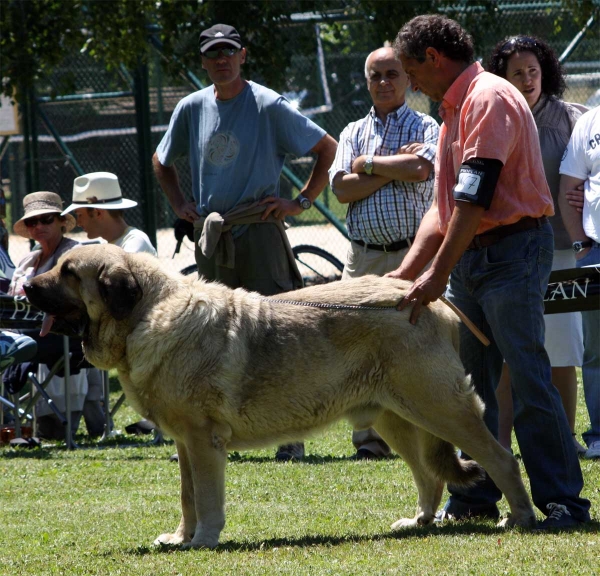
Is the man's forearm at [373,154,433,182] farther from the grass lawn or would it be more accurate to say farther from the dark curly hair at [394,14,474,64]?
the grass lawn

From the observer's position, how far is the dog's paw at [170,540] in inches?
185

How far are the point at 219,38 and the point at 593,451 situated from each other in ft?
12.4

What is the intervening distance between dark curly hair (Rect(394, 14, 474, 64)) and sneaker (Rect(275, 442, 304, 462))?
3240 mm

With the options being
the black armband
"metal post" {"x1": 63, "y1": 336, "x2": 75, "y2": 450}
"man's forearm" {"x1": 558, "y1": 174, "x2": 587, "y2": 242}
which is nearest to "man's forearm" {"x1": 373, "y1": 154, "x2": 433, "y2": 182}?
"man's forearm" {"x1": 558, "y1": 174, "x2": 587, "y2": 242}

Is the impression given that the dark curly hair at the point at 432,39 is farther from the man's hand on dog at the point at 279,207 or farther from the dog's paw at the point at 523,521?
the dog's paw at the point at 523,521

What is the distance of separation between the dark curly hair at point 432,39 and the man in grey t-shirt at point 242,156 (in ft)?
6.75

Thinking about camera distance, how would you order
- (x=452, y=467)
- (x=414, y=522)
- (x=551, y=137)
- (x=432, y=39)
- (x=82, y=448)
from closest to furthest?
1. (x=432, y=39)
2. (x=452, y=467)
3. (x=414, y=522)
4. (x=551, y=137)
5. (x=82, y=448)

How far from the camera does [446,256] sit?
4.38m

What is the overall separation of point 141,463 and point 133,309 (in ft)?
8.39

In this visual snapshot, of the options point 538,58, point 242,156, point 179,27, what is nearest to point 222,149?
point 242,156

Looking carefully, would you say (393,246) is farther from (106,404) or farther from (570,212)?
(106,404)

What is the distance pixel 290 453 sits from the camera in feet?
22.3

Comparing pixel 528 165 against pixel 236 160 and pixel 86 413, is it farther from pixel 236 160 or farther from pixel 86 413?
pixel 86 413

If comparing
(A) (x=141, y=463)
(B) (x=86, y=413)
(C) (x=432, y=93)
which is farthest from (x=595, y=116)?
(B) (x=86, y=413)
